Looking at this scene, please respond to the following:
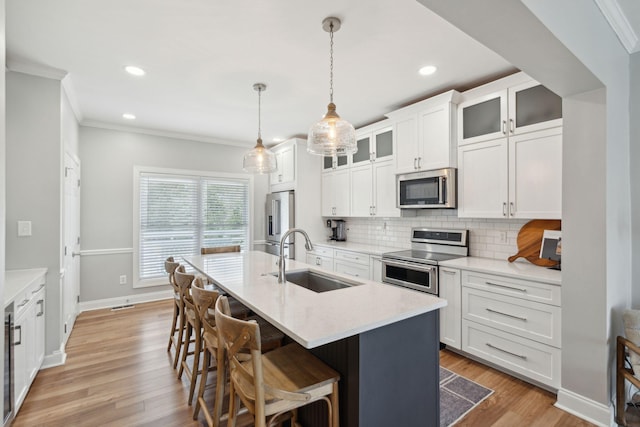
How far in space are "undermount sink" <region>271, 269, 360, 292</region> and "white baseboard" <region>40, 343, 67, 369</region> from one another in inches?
85.8

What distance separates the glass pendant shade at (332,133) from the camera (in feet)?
7.34

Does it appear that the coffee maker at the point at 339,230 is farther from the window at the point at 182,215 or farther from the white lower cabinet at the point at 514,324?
the white lower cabinet at the point at 514,324

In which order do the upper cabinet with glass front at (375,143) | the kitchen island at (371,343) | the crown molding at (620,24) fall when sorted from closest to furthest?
the kitchen island at (371,343)
the crown molding at (620,24)
the upper cabinet with glass front at (375,143)

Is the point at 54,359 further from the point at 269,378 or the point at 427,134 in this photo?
the point at 427,134

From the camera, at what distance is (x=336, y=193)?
4746 mm

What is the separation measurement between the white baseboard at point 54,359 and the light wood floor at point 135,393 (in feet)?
0.21

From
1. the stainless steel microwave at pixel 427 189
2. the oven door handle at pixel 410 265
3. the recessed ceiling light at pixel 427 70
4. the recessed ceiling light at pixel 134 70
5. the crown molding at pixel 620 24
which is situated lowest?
the oven door handle at pixel 410 265

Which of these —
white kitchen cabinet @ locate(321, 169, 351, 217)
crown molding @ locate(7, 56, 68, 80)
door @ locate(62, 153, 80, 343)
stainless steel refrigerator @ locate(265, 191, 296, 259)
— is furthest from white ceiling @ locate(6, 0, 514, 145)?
stainless steel refrigerator @ locate(265, 191, 296, 259)

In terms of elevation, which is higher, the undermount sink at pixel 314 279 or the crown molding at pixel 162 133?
the crown molding at pixel 162 133

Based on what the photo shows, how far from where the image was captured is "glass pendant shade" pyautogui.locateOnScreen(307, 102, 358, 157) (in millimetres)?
2238

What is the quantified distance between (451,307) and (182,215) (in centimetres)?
413

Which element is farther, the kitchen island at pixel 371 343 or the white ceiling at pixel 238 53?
the white ceiling at pixel 238 53

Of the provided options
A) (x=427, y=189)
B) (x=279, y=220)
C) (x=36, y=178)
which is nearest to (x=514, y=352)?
(x=427, y=189)

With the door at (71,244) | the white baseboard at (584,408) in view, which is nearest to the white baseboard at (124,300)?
the door at (71,244)
